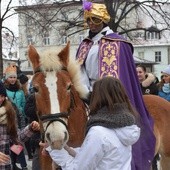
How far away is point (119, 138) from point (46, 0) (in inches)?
936

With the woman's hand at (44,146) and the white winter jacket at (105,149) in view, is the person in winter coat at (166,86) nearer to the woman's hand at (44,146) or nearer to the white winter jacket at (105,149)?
the woman's hand at (44,146)

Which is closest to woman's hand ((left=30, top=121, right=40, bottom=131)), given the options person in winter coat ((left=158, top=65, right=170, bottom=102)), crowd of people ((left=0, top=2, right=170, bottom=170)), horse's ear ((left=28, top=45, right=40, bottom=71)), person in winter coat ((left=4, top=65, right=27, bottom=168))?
crowd of people ((left=0, top=2, right=170, bottom=170))

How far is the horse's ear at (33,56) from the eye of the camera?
4.29m

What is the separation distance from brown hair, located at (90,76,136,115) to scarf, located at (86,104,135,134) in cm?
4

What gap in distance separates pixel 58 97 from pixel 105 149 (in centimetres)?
98

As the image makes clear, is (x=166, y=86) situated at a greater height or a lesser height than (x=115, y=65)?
lesser

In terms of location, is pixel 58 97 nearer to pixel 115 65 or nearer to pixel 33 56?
pixel 33 56

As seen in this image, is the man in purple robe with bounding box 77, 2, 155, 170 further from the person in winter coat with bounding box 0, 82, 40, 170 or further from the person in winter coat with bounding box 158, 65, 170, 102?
the person in winter coat with bounding box 158, 65, 170, 102

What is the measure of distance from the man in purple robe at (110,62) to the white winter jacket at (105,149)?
1.47 metres

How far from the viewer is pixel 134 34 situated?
29734 mm

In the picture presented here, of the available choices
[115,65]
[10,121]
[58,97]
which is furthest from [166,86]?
[58,97]

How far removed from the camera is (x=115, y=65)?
497 centimetres

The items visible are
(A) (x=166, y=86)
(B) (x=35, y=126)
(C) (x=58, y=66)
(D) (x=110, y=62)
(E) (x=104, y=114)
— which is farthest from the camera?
(A) (x=166, y=86)

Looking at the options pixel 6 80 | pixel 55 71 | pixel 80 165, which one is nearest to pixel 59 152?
pixel 80 165
